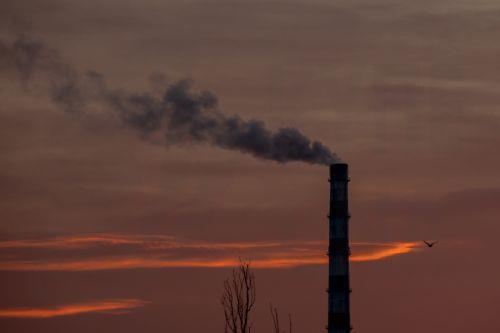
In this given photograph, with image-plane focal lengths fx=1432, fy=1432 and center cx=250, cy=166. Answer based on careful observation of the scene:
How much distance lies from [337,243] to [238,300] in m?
12.5

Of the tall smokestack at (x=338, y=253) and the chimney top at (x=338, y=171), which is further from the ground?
the chimney top at (x=338, y=171)

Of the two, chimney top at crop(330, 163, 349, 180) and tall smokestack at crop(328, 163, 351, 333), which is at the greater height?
chimney top at crop(330, 163, 349, 180)

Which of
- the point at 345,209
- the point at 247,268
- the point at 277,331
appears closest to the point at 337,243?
the point at 345,209

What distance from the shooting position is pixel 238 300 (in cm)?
6962

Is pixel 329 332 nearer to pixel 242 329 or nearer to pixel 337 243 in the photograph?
pixel 337 243

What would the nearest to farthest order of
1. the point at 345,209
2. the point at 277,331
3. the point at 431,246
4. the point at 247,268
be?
the point at 277,331
the point at 247,268
the point at 345,209
the point at 431,246

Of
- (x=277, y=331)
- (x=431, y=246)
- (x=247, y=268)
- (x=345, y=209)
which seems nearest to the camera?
(x=277, y=331)

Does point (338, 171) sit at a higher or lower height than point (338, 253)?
higher

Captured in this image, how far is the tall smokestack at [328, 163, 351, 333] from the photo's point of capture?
80125mm

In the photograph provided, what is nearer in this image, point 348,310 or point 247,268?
point 247,268

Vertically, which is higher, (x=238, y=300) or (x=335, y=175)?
(x=335, y=175)

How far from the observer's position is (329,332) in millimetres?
80812

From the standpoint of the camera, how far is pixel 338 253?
3179 inches

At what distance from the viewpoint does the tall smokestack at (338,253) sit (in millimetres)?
80125
